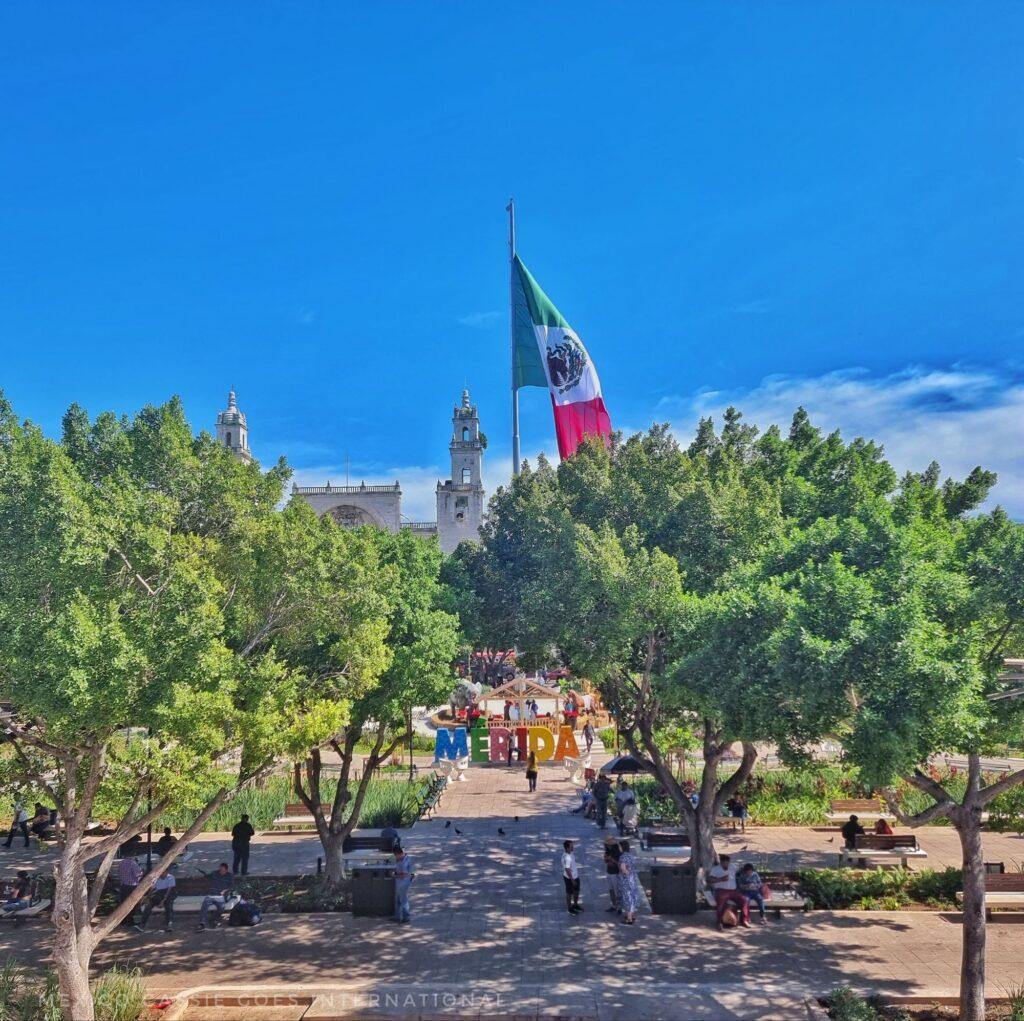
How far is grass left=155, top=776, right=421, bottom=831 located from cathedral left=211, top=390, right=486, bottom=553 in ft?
232

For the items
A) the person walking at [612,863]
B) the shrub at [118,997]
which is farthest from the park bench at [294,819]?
the shrub at [118,997]

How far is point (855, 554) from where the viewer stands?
39.2 feet

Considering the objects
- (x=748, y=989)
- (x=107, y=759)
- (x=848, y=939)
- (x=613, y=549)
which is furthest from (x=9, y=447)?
(x=848, y=939)

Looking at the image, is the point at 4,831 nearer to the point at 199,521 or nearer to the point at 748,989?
the point at 199,521

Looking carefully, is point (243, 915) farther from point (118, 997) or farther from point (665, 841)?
point (665, 841)

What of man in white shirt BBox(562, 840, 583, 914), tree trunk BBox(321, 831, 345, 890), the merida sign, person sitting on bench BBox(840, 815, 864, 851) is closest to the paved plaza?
man in white shirt BBox(562, 840, 583, 914)

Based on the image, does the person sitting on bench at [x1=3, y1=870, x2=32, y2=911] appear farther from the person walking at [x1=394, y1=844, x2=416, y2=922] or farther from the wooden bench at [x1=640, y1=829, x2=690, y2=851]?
the wooden bench at [x1=640, y1=829, x2=690, y2=851]

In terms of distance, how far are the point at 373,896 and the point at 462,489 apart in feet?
270

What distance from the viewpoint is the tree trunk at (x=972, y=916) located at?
10.4 metres

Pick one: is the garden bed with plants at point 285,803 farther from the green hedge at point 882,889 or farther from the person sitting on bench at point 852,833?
the person sitting on bench at point 852,833

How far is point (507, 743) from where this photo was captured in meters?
31.0

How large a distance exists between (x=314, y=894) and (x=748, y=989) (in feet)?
28.2

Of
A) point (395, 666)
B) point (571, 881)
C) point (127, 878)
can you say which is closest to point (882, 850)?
Answer: point (571, 881)

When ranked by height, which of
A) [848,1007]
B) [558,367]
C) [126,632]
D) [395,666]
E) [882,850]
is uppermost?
[558,367]
